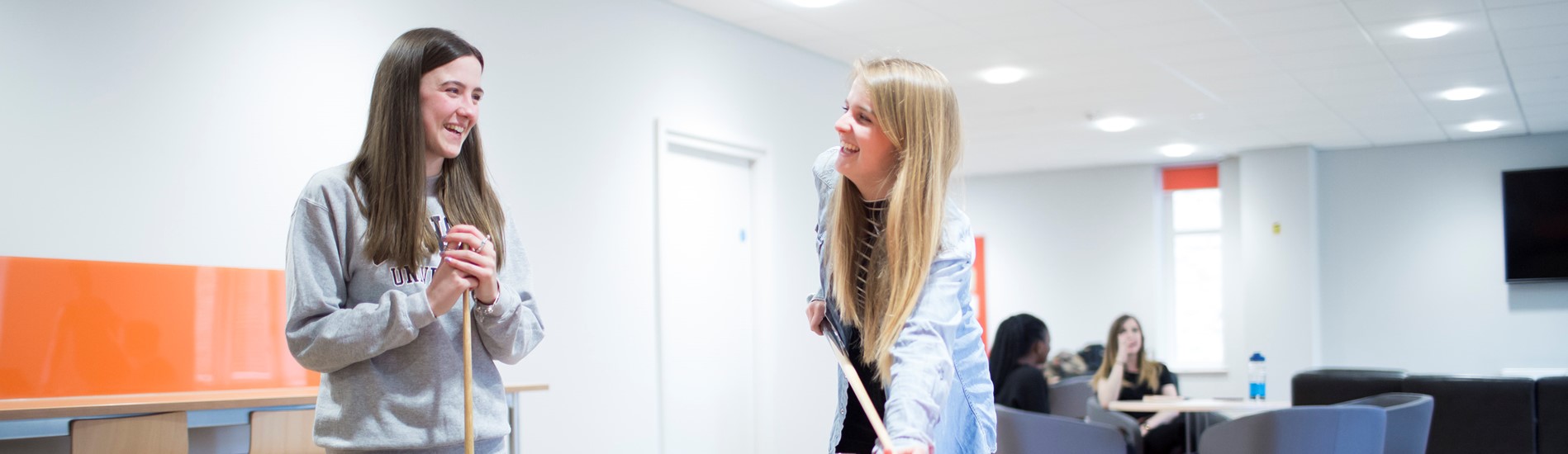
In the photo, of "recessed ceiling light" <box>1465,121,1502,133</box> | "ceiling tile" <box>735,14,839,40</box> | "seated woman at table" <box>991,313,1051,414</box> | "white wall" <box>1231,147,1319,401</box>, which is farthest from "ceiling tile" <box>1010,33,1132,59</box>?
→ "white wall" <box>1231,147,1319,401</box>

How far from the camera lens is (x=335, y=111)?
145 inches

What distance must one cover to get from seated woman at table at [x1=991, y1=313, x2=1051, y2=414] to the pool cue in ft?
11.1

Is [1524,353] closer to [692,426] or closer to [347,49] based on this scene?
[692,426]

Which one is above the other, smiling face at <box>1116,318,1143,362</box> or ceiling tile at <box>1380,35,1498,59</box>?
ceiling tile at <box>1380,35,1498,59</box>

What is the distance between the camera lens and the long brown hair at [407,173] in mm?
1584

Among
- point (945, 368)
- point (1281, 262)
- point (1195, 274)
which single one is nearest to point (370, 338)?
point (945, 368)

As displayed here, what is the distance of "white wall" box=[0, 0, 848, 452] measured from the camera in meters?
2.99

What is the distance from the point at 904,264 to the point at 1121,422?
12.3 ft

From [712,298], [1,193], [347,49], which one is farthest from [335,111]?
[712,298]

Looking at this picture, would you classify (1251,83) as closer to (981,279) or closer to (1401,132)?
(1401,132)

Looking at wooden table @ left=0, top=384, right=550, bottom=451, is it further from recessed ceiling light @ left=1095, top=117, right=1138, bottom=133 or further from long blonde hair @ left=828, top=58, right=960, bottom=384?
recessed ceiling light @ left=1095, top=117, right=1138, bottom=133

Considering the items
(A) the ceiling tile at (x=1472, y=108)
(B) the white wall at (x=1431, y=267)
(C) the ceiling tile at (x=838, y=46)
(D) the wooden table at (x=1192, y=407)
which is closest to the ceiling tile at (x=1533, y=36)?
(A) the ceiling tile at (x=1472, y=108)

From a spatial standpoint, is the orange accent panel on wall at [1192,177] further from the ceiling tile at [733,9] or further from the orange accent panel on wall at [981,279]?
the ceiling tile at [733,9]

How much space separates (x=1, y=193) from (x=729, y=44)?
329cm
